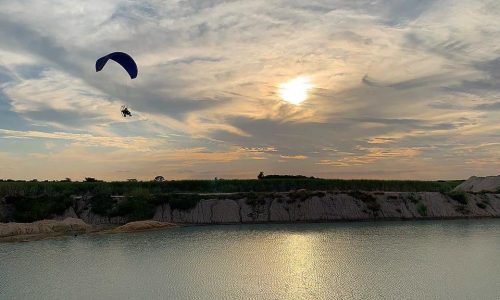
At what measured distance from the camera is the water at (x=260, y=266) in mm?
19297

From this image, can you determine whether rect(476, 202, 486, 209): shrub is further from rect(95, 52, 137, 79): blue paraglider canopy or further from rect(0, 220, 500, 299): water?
rect(95, 52, 137, 79): blue paraglider canopy

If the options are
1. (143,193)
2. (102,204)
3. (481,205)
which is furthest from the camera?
(481,205)

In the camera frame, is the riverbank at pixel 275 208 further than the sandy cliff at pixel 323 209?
No

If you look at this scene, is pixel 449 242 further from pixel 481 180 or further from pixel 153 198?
pixel 481 180

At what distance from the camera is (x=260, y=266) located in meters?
24.6

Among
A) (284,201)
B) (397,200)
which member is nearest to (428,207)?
(397,200)

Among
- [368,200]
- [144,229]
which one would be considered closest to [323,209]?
[368,200]

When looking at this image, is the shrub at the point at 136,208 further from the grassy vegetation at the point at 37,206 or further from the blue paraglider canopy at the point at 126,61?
the blue paraglider canopy at the point at 126,61

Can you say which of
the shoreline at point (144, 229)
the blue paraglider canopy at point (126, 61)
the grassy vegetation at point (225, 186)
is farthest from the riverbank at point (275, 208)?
the blue paraglider canopy at point (126, 61)

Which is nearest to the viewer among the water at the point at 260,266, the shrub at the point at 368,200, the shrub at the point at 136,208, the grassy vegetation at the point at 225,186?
the water at the point at 260,266

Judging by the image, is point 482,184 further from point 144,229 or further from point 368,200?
point 144,229

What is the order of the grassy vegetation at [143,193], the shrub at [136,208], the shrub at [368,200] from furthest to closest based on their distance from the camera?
the shrub at [368,200]
the grassy vegetation at [143,193]
the shrub at [136,208]

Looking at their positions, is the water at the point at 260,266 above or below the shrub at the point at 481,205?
below

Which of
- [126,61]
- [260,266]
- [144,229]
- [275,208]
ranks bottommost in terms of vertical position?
[260,266]
